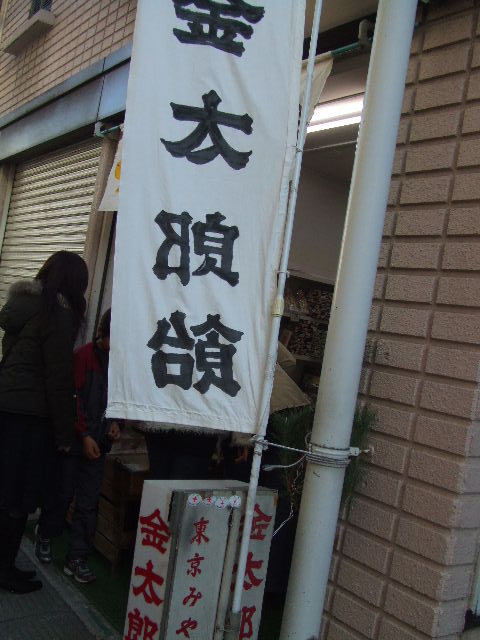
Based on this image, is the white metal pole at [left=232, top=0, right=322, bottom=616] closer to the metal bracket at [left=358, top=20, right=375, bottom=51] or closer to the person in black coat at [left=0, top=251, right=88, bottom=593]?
the metal bracket at [left=358, top=20, right=375, bottom=51]

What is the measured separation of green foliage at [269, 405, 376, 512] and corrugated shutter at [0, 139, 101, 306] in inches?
171

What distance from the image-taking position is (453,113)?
9.80 ft

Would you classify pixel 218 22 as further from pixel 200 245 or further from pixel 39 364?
pixel 39 364

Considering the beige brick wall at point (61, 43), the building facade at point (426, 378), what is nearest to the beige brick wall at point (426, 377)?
the building facade at point (426, 378)

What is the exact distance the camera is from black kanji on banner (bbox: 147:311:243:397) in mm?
2518

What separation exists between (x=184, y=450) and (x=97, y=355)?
100 centimetres

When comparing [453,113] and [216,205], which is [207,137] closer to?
[216,205]

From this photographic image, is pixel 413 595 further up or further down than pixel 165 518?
further down

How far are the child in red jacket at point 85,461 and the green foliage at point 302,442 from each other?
1.75 m

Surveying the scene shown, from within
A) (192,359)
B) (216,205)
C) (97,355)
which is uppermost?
(216,205)

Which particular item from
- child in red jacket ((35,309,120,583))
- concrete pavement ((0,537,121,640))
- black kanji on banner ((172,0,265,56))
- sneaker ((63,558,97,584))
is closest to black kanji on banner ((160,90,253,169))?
black kanji on banner ((172,0,265,56))

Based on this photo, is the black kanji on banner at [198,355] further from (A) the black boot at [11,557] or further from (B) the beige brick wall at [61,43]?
(B) the beige brick wall at [61,43]

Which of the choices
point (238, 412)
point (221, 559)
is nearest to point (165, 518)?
point (221, 559)

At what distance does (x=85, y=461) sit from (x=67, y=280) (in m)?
1.42
